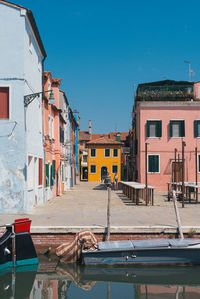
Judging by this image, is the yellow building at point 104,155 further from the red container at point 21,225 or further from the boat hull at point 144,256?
the red container at point 21,225

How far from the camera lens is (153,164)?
27.5m

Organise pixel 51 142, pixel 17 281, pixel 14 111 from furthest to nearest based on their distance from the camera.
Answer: pixel 51 142 → pixel 14 111 → pixel 17 281

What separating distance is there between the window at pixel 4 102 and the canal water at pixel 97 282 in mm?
5662

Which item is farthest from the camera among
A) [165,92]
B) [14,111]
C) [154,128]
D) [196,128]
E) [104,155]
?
[104,155]

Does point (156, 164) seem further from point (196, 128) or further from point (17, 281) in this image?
point (17, 281)

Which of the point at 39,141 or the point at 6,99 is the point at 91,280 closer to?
the point at 6,99

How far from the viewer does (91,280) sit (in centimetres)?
880

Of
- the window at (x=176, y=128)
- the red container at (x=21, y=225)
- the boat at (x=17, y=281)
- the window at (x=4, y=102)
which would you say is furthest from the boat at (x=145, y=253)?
the window at (x=176, y=128)

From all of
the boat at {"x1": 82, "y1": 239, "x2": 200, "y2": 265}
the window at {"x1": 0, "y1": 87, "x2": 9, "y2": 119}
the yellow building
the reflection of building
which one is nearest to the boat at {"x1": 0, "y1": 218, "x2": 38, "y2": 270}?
the boat at {"x1": 82, "y1": 239, "x2": 200, "y2": 265}

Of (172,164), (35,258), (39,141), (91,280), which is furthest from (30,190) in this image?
(172,164)

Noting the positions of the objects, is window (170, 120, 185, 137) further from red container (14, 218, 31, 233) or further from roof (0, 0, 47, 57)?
red container (14, 218, 31, 233)

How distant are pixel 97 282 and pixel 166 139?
19964mm

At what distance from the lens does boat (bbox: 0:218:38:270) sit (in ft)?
30.1

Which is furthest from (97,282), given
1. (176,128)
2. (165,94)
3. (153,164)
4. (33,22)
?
(165,94)
